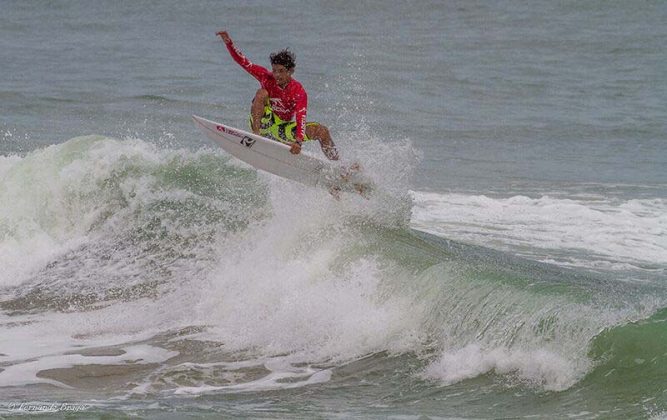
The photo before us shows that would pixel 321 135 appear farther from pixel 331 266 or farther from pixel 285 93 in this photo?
pixel 331 266

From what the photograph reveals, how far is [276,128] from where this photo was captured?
12250mm

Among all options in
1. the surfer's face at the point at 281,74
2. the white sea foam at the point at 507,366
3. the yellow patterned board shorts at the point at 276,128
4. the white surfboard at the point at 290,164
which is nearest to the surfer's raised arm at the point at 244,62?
the surfer's face at the point at 281,74

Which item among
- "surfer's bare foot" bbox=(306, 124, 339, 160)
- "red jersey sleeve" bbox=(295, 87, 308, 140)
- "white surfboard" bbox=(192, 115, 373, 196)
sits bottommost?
"white surfboard" bbox=(192, 115, 373, 196)

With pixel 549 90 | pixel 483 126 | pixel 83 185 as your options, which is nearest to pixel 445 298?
pixel 83 185

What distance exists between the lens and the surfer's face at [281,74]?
1169 cm

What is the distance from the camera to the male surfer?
11789 millimetres

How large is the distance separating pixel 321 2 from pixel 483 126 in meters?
22.1

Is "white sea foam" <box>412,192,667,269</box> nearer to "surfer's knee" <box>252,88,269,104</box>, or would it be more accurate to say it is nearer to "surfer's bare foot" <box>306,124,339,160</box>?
"surfer's bare foot" <box>306,124,339,160</box>

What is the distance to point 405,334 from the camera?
986cm

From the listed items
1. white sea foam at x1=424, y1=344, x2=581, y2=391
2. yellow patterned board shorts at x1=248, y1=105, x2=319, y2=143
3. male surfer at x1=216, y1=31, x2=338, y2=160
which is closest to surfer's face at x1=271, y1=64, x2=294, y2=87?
male surfer at x1=216, y1=31, x2=338, y2=160

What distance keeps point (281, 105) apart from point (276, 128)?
30cm

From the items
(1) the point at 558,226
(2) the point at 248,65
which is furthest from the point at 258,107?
(1) the point at 558,226

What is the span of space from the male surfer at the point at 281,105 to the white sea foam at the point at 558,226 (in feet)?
12.2

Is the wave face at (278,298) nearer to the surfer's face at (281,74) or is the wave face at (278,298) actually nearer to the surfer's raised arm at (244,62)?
the surfer's face at (281,74)
